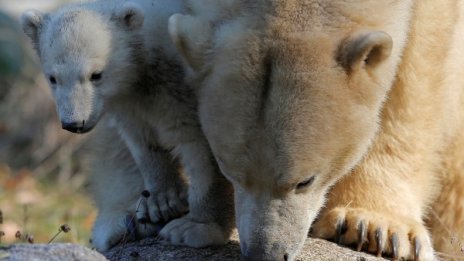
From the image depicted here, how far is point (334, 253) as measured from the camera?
4.75 m

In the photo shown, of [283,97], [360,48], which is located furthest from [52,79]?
[360,48]

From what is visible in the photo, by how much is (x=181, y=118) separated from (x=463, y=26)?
1.73 m

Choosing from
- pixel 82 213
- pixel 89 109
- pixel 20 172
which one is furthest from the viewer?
pixel 20 172

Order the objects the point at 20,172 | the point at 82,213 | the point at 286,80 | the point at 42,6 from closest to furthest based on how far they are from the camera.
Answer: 1. the point at 286,80
2. the point at 82,213
3. the point at 20,172
4. the point at 42,6

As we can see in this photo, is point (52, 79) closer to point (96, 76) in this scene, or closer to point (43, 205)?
point (96, 76)

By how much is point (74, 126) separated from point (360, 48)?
4.24ft

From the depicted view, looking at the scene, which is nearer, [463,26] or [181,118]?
[181,118]

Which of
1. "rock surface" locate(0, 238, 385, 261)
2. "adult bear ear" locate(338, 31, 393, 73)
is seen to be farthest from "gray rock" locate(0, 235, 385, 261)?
"adult bear ear" locate(338, 31, 393, 73)

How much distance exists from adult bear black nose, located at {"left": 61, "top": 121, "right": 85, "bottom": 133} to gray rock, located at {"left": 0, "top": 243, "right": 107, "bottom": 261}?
750 millimetres

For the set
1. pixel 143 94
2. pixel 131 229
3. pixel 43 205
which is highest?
pixel 143 94

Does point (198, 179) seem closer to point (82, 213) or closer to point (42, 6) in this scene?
point (82, 213)

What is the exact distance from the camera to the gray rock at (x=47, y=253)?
3.65 metres

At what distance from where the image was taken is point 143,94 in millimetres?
4867

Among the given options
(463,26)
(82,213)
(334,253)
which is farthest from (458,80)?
(82,213)
